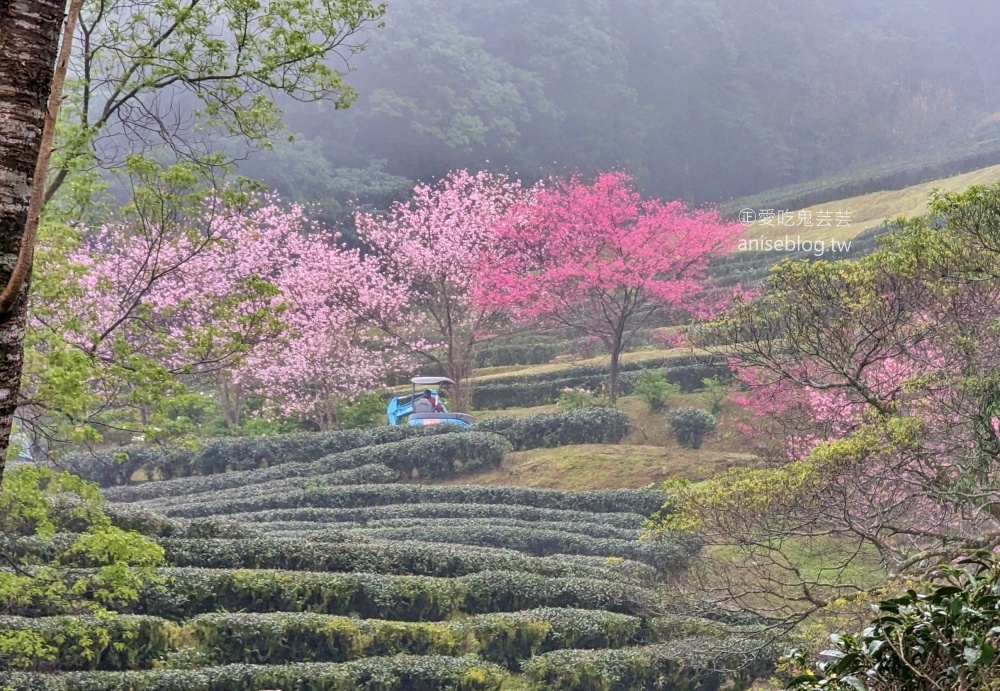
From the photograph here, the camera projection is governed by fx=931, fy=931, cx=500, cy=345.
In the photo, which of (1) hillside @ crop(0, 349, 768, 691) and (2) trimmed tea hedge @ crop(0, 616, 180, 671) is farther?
(1) hillside @ crop(0, 349, 768, 691)

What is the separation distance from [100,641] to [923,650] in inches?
276

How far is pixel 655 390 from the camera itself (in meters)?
18.7

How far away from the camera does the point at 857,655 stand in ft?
8.18

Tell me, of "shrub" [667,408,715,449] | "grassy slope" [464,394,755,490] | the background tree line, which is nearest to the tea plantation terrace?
"grassy slope" [464,394,755,490]

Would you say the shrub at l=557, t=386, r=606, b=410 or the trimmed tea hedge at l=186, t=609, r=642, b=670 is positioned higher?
the shrub at l=557, t=386, r=606, b=410

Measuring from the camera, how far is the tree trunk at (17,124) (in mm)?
2125

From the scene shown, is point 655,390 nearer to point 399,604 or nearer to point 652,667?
point 399,604

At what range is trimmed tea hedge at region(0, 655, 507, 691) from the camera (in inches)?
295

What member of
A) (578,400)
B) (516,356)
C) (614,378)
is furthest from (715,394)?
(516,356)

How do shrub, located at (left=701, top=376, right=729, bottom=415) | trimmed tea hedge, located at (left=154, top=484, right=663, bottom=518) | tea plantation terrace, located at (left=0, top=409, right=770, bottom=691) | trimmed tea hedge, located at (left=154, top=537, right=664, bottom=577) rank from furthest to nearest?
shrub, located at (left=701, top=376, right=729, bottom=415)
trimmed tea hedge, located at (left=154, top=484, right=663, bottom=518)
trimmed tea hedge, located at (left=154, top=537, right=664, bottom=577)
tea plantation terrace, located at (left=0, top=409, right=770, bottom=691)

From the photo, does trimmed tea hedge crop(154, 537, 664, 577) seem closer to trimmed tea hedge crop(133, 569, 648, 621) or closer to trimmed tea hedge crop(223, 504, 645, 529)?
trimmed tea hedge crop(133, 569, 648, 621)

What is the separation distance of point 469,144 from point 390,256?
8337mm

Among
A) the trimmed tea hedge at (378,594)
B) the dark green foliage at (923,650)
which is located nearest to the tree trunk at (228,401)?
the trimmed tea hedge at (378,594)

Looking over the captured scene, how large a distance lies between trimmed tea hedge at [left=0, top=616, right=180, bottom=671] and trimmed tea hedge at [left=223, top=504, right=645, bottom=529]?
5.24 meters
